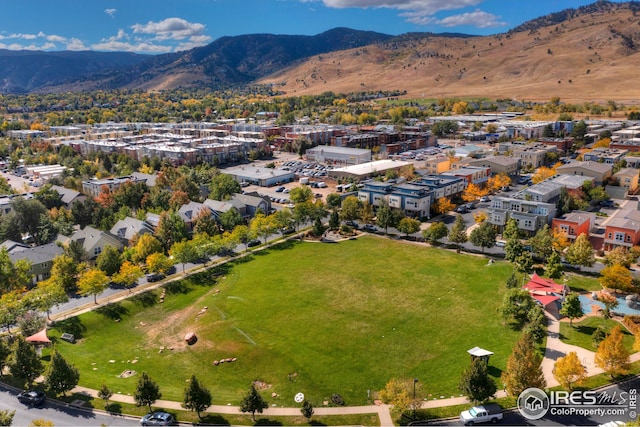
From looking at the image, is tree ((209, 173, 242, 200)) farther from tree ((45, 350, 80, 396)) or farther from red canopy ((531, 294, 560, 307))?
red canopy ((531, 294, 560, 307))

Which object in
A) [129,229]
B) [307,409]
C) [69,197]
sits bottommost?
[307,409]

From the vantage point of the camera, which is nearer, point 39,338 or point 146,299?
point 39,338

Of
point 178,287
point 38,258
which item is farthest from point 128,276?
point 38,258

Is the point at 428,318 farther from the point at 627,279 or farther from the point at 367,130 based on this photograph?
the point at 367,130

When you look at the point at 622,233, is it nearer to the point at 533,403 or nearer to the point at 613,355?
the point at 613,355

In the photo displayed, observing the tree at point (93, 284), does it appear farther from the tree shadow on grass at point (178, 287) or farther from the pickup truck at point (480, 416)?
the pickup truck at point (480, 416)

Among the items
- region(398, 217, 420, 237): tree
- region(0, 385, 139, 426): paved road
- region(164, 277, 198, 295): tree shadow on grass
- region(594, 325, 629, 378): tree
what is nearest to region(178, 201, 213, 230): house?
region(164, 277, 198, 295): tree shadow on grass
